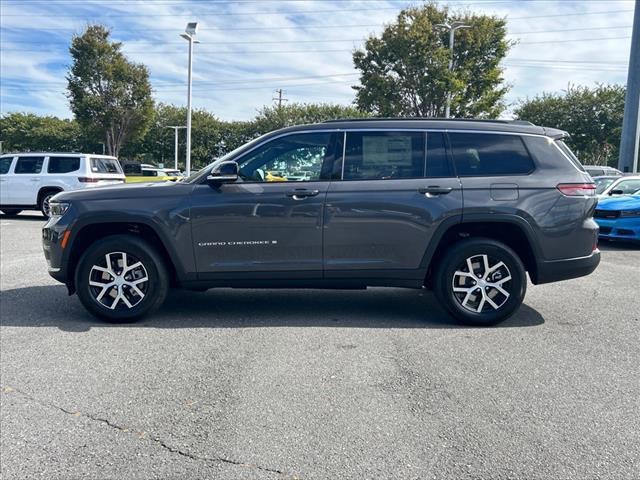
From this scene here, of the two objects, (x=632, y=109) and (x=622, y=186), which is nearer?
(x=622, y=186)

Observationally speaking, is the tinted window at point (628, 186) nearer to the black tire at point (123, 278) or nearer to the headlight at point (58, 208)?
the black tire at point (123, 278)

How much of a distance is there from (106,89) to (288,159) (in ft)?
102

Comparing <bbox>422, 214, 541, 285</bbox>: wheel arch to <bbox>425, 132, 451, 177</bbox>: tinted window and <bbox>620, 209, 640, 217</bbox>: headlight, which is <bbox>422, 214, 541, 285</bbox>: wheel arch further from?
<bbox>620, 209, 640, 217</bbox>: headlight

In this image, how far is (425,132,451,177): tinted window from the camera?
5.26 m

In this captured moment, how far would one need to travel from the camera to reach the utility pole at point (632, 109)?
2181cm

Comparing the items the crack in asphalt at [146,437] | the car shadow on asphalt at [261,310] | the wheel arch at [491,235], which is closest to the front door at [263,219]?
the car shadow on asphalt at [261,310]

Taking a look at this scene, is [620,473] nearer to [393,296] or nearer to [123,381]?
[123,381]

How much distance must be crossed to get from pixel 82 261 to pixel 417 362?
3194 millimetres

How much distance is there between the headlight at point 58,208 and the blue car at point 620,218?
9227 millimetres

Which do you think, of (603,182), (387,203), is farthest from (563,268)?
(603,182)

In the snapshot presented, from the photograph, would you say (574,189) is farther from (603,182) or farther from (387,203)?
(603,182)

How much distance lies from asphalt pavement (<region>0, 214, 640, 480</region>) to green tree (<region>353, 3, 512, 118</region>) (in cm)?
1948

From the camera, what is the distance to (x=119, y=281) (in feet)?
17.4

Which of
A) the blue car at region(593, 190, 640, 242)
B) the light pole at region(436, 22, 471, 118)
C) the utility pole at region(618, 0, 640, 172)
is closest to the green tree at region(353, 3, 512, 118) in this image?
the light pole at region(436, 22, 471, 118)
